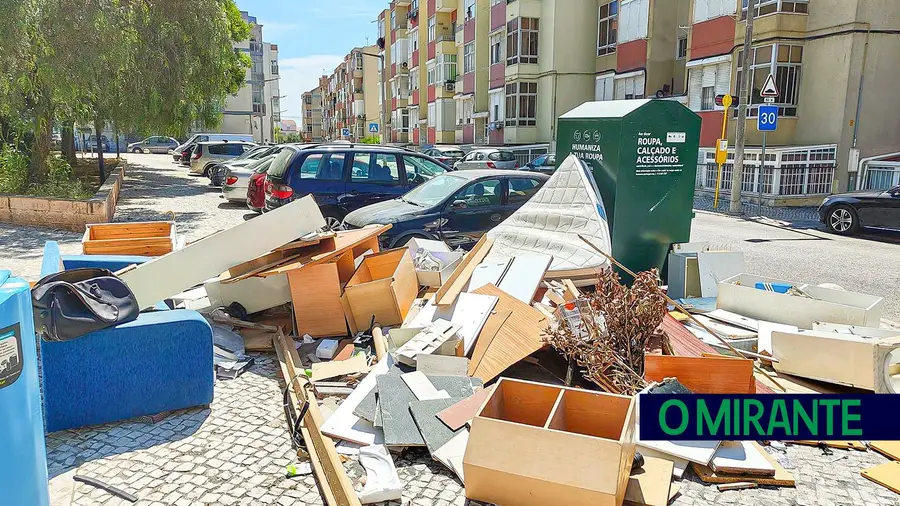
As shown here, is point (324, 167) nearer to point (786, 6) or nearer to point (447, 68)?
point (786, 6)

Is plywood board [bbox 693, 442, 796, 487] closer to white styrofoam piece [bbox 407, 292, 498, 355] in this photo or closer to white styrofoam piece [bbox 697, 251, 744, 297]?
white styrofoam piece [bbox 407, 292, 498, 355]

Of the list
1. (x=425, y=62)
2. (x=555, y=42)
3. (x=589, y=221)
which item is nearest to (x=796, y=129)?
(x=555, y=42)

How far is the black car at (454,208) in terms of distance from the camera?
8.80 meters

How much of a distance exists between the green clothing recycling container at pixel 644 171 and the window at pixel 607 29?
77.3 feet

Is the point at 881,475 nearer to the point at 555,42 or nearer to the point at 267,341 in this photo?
the point at 267,341

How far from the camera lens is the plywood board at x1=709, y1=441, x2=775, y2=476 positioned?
12.3ft

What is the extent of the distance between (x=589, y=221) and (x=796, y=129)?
16.5 metres

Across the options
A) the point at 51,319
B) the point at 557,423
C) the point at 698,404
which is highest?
the point at 698,404

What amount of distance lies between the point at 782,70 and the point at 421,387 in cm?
2010

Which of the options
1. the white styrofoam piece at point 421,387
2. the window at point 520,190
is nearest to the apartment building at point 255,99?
the window at point 520,190

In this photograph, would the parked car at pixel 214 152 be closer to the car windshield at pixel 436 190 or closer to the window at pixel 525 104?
the window at pixel 525 104

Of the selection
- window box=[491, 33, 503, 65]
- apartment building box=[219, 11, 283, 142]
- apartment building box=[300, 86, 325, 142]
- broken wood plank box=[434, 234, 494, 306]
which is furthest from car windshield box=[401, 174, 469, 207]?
apartment building box=[300, 86, 325, 142]

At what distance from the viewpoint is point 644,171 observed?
25.0 feet

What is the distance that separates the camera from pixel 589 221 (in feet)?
24.0
